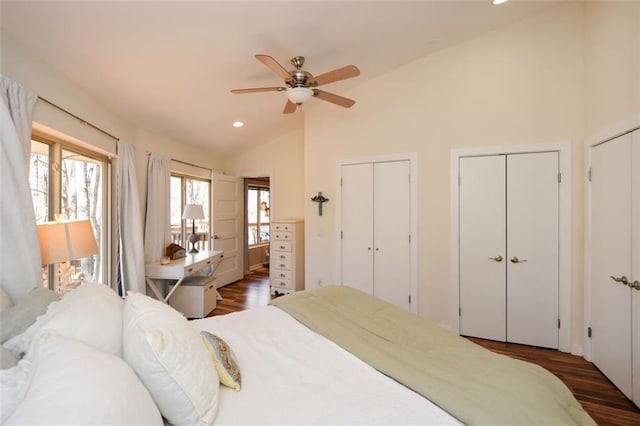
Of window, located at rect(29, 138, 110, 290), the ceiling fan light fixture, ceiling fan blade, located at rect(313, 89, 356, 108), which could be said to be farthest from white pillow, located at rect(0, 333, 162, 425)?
ceiling fan blade, located at rect(313, 89, 356, 108)

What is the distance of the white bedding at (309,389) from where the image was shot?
1020mm

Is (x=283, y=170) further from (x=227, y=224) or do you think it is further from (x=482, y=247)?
(x=482, y=247)

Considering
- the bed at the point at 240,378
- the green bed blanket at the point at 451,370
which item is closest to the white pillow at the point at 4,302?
the bed at the point at 240,378

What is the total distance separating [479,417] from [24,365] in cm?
149

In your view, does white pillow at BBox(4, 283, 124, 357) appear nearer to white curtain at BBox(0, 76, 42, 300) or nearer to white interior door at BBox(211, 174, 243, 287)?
white curtain at BBox(0, 76, 42, 300)

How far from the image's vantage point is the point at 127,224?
10.2 feet

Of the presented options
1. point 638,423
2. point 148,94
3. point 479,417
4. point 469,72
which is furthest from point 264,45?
point 638,423

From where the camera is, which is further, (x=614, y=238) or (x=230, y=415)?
(x=614, y=238)

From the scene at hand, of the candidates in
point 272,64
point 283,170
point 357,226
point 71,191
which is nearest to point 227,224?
point 283,170

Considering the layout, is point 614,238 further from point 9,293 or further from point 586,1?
point 9,293

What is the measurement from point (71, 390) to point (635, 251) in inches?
123

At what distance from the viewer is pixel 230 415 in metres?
1.03

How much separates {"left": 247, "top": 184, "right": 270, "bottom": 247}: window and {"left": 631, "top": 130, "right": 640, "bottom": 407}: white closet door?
5791mm

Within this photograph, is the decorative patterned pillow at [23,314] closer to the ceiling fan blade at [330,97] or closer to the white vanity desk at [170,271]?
the white vanity desk at [170,271]
